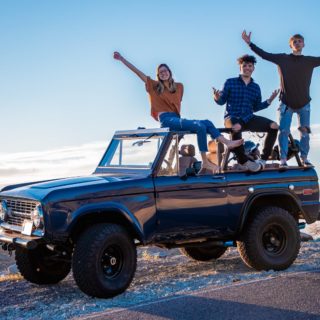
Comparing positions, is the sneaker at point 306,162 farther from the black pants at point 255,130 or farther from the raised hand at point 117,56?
the raised hand at point 117,56

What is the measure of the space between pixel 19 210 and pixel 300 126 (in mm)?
5126

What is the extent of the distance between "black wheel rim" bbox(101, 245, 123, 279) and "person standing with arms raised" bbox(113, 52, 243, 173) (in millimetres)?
1841

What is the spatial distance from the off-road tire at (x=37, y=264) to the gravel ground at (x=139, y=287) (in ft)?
0.51

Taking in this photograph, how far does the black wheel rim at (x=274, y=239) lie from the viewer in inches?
362

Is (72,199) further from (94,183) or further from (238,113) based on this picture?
(238,113)

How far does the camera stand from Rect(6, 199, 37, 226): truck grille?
768 cm

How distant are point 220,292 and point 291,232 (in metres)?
2.45

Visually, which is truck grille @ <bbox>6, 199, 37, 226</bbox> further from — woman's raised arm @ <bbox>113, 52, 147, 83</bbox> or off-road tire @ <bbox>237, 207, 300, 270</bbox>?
off-road tire @ <bbox>237, 207, 300, 270</bbox>

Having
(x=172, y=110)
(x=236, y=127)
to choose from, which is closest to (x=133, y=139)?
(x=172, y=110)

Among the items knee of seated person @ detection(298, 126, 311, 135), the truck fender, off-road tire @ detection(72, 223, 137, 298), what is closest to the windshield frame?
the truck fender

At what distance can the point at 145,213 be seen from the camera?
307 inches

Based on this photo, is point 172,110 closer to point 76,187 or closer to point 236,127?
point 236,127

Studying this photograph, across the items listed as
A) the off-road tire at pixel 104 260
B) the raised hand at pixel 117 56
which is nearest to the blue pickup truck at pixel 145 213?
the off-road tire at pixel 104 260

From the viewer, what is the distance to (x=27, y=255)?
8.60 meters
